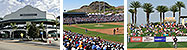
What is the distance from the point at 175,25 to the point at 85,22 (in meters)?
3.31

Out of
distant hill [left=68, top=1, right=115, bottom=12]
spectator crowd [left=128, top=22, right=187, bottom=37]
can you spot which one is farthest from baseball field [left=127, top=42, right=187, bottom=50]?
distant hill [left=68, top=1, right=115, bottom=12]

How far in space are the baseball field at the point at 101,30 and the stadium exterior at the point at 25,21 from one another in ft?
3.00

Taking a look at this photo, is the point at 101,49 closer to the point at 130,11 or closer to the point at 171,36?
the point at 130,11

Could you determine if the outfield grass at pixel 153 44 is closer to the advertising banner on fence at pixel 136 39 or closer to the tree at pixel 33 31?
the advertising banner on fence at pixel 136 39

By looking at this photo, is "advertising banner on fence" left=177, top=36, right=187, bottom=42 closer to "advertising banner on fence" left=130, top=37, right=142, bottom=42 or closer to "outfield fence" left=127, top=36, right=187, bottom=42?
"outfield fence" left=127, top=36, right=187, bottom=42

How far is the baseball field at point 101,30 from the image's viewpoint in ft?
17.4

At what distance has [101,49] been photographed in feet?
17.2

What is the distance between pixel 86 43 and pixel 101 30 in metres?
0.55

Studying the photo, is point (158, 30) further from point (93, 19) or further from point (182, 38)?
point (93, 19)

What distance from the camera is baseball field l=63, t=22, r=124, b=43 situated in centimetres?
530

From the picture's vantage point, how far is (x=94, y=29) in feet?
17.7

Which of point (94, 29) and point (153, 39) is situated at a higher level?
point (94, 29)

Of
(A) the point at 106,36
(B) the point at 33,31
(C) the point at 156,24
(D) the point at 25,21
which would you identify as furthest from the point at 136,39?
(D) the point at 25,21

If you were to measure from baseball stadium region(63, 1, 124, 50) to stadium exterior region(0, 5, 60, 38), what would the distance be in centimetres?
93
